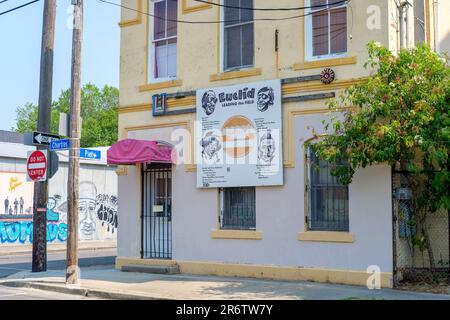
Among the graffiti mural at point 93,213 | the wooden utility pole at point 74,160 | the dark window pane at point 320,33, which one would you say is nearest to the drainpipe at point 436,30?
the dark window pane at point 320,33

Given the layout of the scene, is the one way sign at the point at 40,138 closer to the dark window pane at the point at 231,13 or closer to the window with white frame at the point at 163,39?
the window with white frame at the point at 163,39

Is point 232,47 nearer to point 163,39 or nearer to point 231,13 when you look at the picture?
point 231,13

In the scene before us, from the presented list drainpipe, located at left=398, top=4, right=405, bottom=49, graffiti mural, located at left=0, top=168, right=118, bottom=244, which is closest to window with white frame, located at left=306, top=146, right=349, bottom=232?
drainpipe, located at left=398, top=4, right=405, bottom=49

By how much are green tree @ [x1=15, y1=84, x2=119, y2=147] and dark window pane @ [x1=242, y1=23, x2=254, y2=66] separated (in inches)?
1981

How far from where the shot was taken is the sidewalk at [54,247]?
965 inches

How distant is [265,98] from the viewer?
1390 cm

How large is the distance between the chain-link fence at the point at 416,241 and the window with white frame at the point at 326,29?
10.2 feet

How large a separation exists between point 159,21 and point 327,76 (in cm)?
529

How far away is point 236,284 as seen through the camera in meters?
12.9

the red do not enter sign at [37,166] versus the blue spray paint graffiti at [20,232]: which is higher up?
the red do not enter sign at [37,166]

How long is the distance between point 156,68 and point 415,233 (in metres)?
7.70

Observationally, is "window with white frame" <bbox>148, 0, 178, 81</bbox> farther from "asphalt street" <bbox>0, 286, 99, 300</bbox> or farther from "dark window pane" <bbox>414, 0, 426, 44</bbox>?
"asphalt street" <bbox>0, 286, 99, 300</bbox>

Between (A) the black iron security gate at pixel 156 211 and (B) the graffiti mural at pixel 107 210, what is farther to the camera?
(B) the graffiti mural at pixel 107 210
